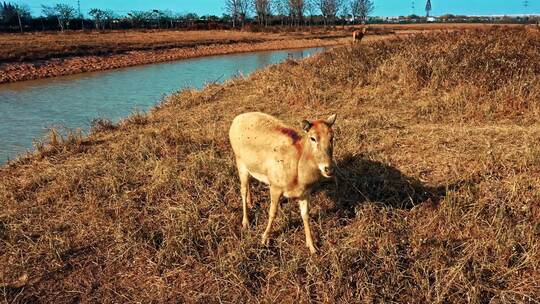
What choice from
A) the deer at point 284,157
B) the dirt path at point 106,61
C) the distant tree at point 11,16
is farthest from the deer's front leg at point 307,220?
the distant tree at point 11,16

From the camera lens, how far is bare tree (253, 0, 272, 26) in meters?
97.1

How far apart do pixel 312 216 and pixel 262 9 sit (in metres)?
97.4

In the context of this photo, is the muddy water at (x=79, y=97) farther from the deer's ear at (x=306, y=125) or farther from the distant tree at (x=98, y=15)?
the distant tree at (x=98, y=15)

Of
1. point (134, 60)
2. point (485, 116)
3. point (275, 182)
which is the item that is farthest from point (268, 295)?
point (134, 60)

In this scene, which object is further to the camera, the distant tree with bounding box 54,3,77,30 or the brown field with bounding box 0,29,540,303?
the distant tree with bounding box 54,3,77,30

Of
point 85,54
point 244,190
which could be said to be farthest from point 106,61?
point 244,190

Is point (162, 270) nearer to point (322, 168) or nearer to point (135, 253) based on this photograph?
point (135, 253)

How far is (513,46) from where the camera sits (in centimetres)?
1391

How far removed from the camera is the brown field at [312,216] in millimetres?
4691

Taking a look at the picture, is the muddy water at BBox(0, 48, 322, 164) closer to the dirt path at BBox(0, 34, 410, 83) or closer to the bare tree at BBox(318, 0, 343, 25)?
the dirt path at BBox(0, 34, 410, 83)

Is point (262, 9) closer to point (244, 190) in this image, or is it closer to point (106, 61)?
point (106, 61)

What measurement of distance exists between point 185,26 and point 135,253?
283ft

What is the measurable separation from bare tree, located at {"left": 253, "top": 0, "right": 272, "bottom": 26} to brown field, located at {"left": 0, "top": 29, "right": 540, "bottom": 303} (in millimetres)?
92279

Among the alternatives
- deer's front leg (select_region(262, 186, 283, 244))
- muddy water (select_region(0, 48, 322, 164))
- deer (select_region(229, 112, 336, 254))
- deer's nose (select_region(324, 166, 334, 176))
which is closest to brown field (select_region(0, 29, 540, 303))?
deer's front leg (select_region(262, 186, 283, 244))
